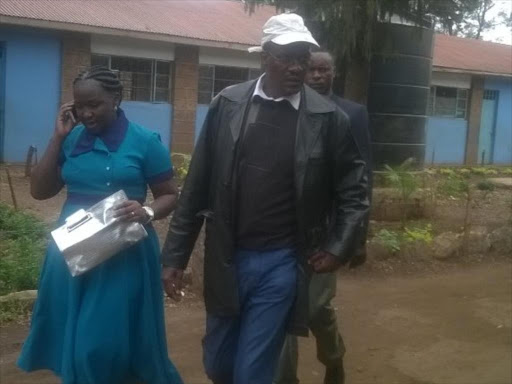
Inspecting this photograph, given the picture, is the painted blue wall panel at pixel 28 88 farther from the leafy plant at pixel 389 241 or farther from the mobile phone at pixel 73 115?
the mobile phone at pixel 73 115

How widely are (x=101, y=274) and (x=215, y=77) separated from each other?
14591mm

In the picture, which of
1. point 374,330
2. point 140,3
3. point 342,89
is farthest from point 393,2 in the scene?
point 140,3

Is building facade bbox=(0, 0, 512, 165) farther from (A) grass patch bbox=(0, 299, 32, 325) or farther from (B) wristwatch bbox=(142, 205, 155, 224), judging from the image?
(B) wristwatch bbox=(142, 205, 155, 224)

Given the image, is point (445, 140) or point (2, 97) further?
point (445, 140)

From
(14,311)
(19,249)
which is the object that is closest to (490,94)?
(19,249)

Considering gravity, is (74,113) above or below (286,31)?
below

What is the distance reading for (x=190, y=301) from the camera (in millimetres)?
6070

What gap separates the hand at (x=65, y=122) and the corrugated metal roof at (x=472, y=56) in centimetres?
1831

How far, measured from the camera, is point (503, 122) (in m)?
23.5

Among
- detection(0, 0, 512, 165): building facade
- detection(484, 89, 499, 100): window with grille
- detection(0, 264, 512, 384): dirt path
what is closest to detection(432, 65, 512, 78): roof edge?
detection(0, 0, 512, 165): building facade

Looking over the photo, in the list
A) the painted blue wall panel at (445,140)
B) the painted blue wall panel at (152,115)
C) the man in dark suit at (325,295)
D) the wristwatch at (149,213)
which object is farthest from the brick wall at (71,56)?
the wristwatch at (149,213)

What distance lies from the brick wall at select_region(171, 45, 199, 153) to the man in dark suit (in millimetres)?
12710

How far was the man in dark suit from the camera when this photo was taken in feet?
12.7

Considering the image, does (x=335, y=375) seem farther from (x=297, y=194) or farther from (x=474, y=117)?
(x=474, y=117)
